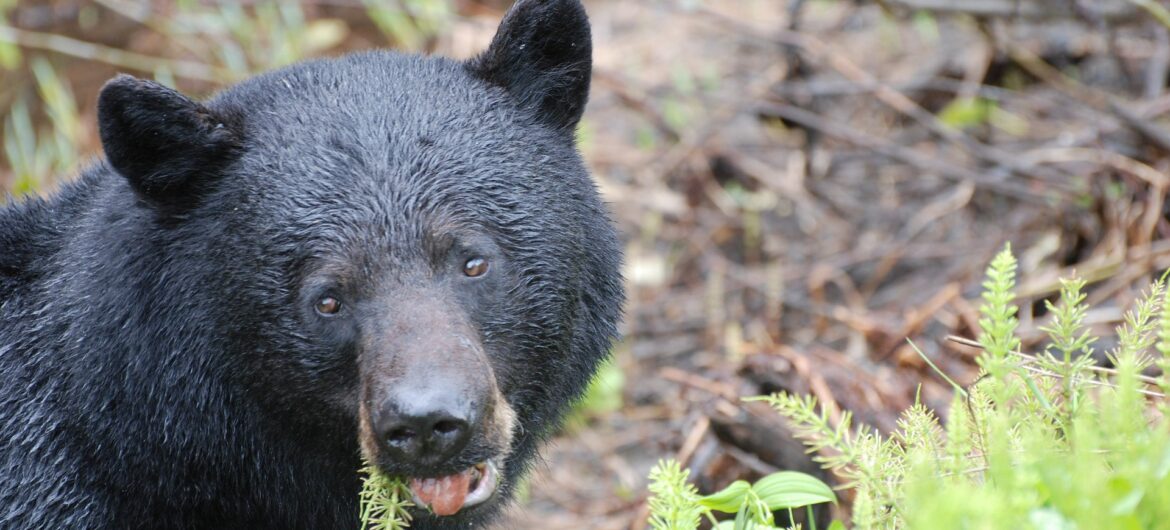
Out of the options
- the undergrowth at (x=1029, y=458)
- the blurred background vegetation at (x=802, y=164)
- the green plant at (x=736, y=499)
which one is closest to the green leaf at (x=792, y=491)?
the green plant at (x=736, y=499)

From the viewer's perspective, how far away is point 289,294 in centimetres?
319

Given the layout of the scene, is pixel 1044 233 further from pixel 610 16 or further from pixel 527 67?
pixel 610 16

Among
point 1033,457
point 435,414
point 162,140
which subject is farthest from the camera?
point 162,140

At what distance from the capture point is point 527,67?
3.69m

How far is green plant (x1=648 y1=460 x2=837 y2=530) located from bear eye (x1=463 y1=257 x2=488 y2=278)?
0.71 m

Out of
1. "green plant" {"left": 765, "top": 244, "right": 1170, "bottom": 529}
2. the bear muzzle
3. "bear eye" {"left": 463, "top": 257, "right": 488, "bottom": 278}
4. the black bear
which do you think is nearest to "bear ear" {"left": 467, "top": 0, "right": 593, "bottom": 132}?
the black bear

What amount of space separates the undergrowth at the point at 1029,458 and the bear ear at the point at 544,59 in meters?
1.34

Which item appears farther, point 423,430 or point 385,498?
point 385,498

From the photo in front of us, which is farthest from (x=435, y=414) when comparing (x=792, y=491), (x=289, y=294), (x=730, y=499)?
(x=792, y=491)

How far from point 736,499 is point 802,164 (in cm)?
490

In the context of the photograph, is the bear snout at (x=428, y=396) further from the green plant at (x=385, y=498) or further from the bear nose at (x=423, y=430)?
the green plant at (x=385, y=498)

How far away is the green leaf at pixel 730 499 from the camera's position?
10.2 ft

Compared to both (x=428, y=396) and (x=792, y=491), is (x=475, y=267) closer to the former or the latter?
(x=428, y=396)

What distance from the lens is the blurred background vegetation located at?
564 cm
